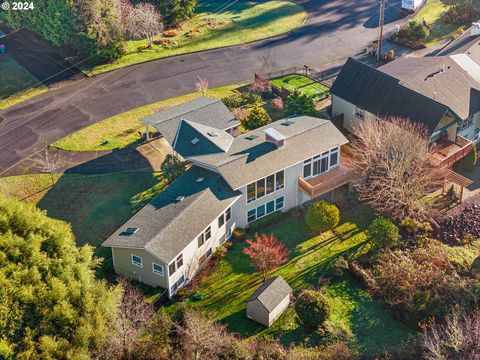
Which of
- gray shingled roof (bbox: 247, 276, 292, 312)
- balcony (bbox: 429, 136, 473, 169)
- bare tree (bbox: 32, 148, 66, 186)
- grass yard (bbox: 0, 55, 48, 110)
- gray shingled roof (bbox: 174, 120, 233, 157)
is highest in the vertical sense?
gray shingled roof (bbox: 174, 120, 233, 157)

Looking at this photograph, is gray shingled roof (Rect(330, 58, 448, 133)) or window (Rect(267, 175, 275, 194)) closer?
window (Rect(267, 175, 275, 194))

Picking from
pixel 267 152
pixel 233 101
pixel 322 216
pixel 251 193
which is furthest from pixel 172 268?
pixel 233 101

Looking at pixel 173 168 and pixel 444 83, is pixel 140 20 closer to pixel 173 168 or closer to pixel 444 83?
pixel 173 168

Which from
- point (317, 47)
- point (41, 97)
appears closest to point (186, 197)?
point (41, 97)

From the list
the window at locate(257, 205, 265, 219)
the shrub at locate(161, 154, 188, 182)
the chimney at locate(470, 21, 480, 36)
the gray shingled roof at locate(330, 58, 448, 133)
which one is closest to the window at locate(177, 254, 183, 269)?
the window at locate(257, 205, 265, 219)

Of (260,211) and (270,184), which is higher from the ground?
(270,184)

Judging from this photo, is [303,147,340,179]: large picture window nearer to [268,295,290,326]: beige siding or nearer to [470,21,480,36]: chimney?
[268,295,290,326]: beige siding

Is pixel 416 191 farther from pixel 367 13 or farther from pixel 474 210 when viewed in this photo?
pixel 367 13
